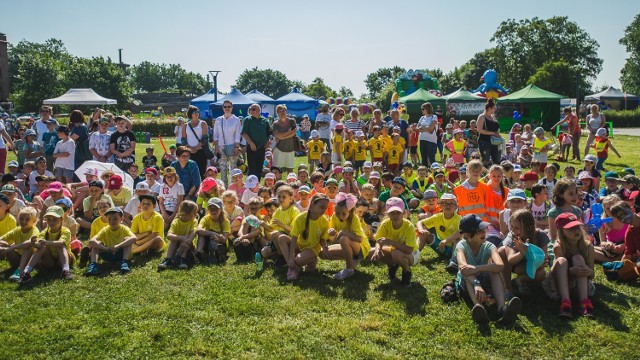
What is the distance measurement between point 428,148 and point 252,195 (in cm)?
687

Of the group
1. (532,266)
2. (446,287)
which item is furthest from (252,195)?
(532,266)

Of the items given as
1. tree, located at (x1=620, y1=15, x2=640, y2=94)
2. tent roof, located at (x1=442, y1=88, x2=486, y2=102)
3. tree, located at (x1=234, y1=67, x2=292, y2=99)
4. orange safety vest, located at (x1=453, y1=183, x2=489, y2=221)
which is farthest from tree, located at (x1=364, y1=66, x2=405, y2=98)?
orange safety vest, located at (x1=453, y1=183, x2=489, y2=221)

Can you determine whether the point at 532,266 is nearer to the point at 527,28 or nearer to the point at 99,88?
the point at 99,88

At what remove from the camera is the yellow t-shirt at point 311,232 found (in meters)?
6.26

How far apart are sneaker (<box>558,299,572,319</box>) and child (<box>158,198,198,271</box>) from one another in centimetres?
434

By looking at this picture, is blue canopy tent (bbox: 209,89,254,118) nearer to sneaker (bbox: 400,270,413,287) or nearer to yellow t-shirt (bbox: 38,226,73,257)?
yellow t-shirt (bbox: 38,226,73,257)

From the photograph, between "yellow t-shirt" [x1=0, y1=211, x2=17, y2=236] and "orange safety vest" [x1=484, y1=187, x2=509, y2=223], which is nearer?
"yellow t-shirt" [x1=0, y1=211, x2=17, y2=236]

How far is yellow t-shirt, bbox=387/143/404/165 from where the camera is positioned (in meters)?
12.7

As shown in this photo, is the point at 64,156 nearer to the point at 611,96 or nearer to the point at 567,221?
the point at 567,221

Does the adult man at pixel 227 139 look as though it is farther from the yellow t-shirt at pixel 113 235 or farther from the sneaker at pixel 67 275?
the sneaker at pixel 67 275

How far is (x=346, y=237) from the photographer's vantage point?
239 inches

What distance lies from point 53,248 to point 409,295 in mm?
4307

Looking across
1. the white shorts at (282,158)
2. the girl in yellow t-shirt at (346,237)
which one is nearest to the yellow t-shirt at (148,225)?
the girl in yellow t-shirt at (346,237)

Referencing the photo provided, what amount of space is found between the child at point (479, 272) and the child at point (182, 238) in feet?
11.5
